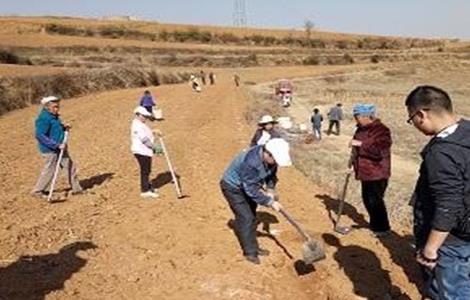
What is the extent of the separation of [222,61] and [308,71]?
40.7ft

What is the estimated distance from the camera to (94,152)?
18.7m

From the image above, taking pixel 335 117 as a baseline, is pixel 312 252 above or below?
above

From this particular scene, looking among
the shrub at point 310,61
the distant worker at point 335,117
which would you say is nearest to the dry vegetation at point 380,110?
the distant worker at point 335,117

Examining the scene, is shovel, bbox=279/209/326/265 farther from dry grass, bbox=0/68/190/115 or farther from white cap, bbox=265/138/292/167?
dry grass, bbox=0/68/190/115

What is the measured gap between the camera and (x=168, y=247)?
9516 mm

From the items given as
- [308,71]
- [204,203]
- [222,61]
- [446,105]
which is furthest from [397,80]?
[446,105]

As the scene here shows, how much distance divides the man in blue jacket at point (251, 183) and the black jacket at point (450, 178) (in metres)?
2.70

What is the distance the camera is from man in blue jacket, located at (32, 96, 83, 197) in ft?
39.7

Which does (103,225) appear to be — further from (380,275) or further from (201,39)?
(201,39)

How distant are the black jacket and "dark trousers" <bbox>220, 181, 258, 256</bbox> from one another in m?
3.92

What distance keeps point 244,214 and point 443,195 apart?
416 cm

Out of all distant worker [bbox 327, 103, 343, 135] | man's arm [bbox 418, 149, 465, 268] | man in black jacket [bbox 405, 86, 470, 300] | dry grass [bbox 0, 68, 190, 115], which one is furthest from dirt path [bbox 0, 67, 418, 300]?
dry grass [bbox 0, 68, 190, 115]

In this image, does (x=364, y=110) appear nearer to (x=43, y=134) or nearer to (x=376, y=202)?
(x=376, y=202)

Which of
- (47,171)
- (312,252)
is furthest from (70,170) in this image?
(312,252)
